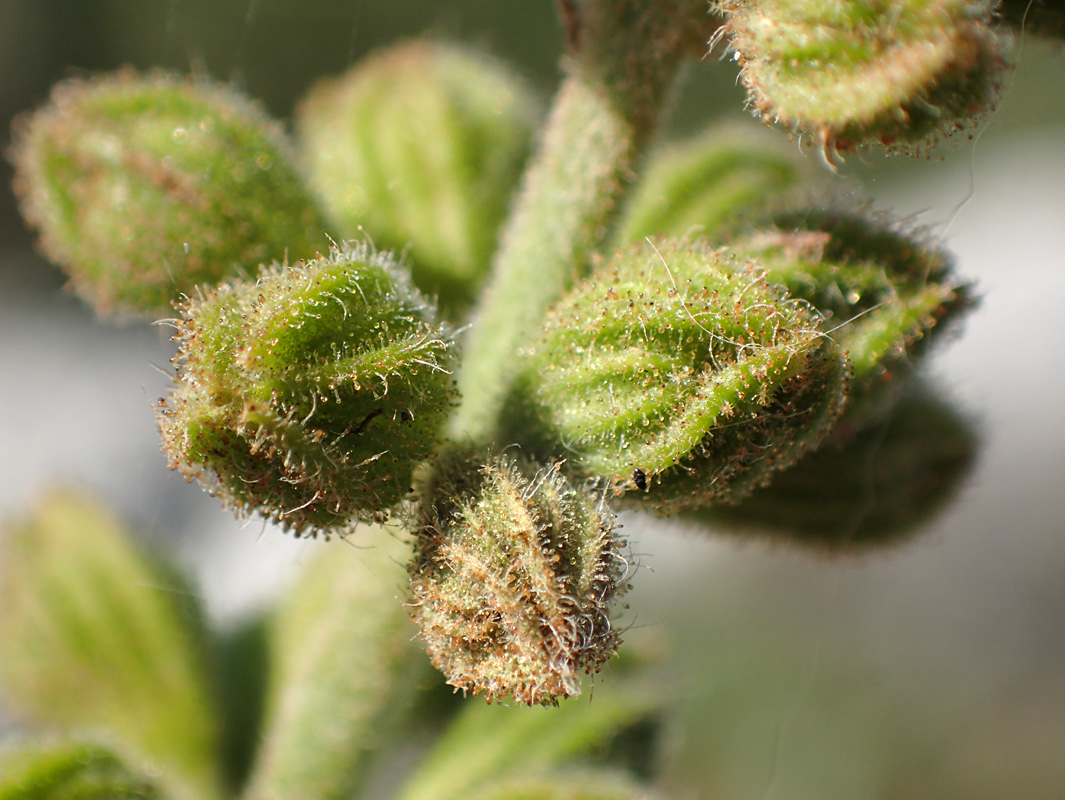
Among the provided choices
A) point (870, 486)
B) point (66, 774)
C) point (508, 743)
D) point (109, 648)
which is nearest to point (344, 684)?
point (508, 743)

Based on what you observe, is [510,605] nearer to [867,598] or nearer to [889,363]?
[889,363]

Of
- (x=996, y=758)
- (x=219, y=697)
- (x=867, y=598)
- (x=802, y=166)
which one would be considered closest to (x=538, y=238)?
(x=802, y=166)

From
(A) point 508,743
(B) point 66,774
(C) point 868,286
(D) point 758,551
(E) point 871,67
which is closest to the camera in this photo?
(E) point 871,67

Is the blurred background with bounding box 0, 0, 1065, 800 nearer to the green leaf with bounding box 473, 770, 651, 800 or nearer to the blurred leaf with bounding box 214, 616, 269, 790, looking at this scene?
the blurred leaf with bounding box 214, 616, 269, 790

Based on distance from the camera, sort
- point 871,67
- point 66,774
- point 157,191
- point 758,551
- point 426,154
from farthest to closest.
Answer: point 758,551 → point 426,154 → point 157,191 → point 66,774 → point 871,67

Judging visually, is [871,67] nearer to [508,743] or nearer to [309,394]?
[309,394]

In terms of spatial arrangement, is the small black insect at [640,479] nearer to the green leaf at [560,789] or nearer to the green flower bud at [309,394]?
the green flower bud at [309,394]
